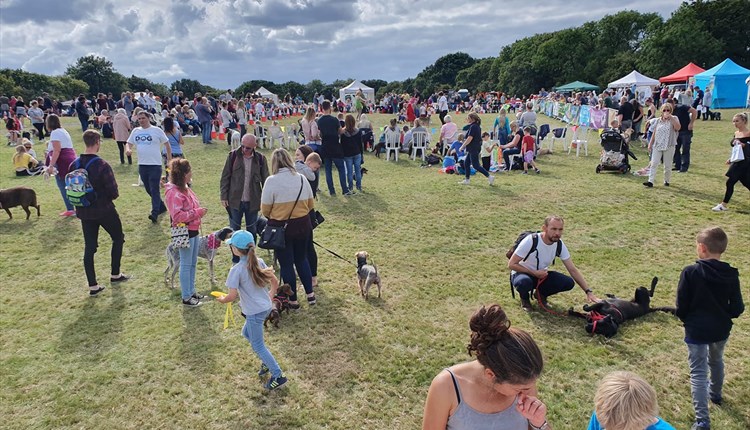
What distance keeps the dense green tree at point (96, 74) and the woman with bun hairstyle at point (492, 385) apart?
79175 millimetres

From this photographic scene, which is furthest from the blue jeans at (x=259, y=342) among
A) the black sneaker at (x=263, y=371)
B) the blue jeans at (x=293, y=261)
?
the blue jeans at (x=293, y=261)

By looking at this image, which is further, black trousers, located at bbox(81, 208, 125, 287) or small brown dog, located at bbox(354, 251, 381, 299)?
black trousers, located at bbox(81, 208, 125, 287)

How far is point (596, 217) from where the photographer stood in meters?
8.57

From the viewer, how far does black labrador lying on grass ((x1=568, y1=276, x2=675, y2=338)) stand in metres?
4.68

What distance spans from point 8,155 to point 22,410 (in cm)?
1714

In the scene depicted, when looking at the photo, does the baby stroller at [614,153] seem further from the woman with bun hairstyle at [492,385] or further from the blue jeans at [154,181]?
the woman with bun hairstyle at [492,385]

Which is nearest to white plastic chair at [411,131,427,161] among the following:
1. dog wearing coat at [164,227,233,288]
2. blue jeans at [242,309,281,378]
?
dog wearing coat at [164,227,233,288]

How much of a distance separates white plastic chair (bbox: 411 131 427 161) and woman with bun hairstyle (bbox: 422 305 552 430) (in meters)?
13.5

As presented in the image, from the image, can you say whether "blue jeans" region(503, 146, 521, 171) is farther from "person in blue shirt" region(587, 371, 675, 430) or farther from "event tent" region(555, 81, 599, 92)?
"event tent" region(555, 81, 599, 92)

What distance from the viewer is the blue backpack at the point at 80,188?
550 centimetres

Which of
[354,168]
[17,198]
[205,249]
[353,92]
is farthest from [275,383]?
[353,92]

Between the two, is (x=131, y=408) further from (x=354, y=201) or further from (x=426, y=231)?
(x=354, y=201)

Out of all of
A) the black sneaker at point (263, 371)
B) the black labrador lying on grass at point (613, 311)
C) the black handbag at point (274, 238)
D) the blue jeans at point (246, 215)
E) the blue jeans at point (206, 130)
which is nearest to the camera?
the black sneaker at point (263, 371)

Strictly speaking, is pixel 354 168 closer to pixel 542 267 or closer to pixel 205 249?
pixel 205 249
